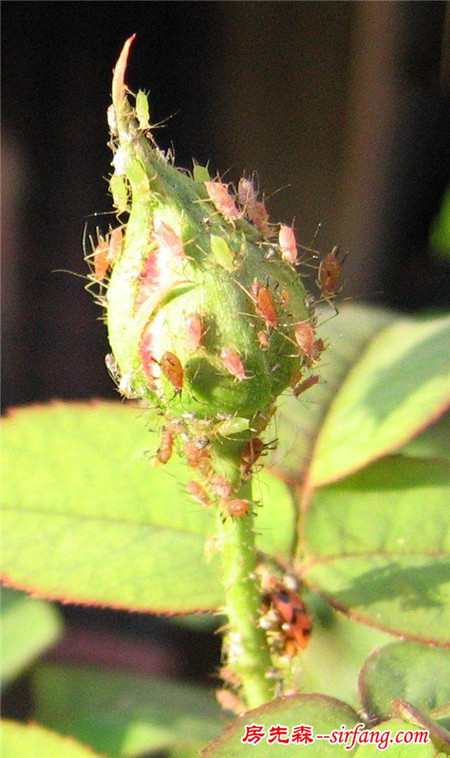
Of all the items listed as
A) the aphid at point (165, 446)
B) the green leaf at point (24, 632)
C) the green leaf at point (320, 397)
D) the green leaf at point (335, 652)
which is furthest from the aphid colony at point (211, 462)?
the green leaf at point (24, 632)

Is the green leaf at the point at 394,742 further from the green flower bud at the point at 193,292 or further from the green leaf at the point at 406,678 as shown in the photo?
the green flower bud at the point at 193,292

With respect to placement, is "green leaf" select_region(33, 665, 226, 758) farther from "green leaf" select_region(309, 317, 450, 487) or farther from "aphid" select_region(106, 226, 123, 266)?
"aphid" select_region(106, 226, 123, 266)

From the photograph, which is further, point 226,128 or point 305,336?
point 226,128

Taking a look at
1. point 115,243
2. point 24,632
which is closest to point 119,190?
point 115,243

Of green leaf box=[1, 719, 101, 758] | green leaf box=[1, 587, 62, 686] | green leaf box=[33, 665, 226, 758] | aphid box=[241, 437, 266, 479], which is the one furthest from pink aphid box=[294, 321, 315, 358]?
green leaf box=[1, 587, 62, 686]

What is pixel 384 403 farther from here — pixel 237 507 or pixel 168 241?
pixel 168 241

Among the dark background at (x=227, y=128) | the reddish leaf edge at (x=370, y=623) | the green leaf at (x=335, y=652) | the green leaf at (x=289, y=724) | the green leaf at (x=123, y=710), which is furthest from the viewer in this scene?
the dark background at (x=227, y=128)
